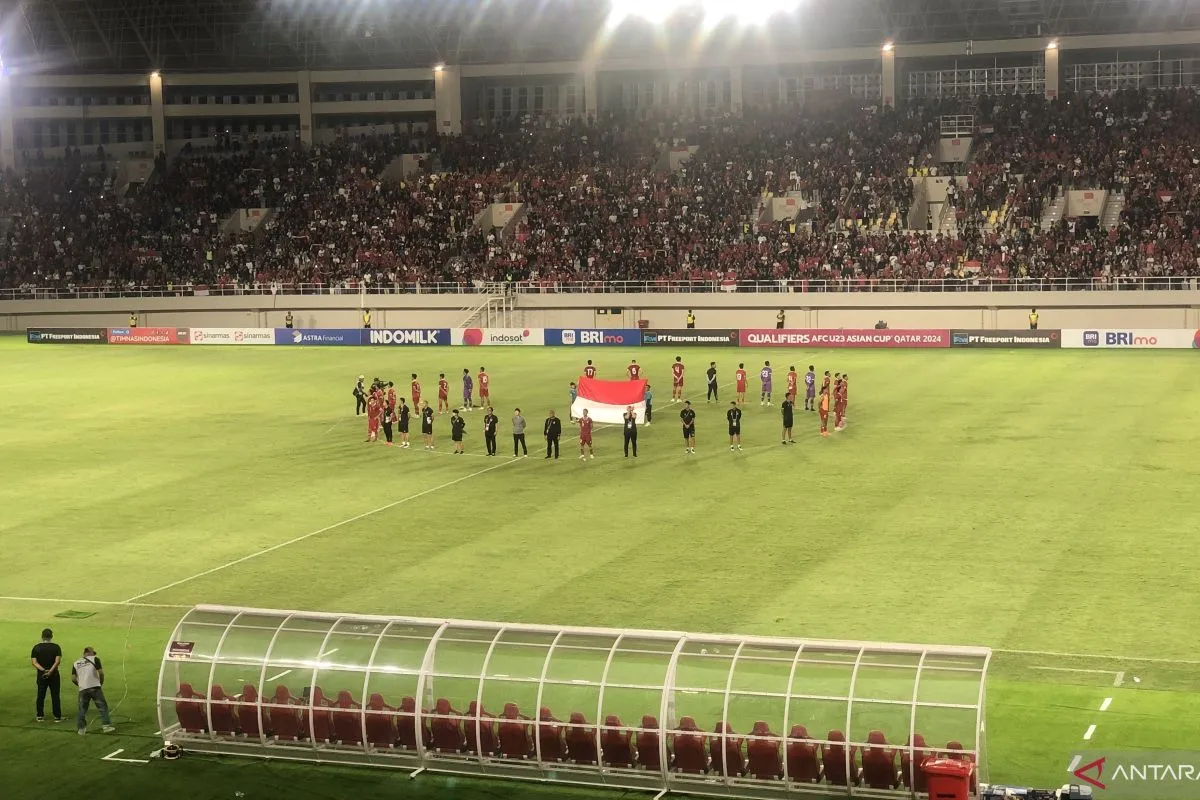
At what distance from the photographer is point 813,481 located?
34.0 metres

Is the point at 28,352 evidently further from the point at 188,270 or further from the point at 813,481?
the point at 813,481

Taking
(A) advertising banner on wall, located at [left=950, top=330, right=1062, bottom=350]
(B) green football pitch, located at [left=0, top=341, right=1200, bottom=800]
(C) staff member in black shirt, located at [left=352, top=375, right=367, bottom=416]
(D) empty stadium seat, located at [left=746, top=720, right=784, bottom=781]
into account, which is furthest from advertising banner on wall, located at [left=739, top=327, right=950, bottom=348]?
(D) empty stadium seat, located at [left=746, top=720, right=784, bottom=781]

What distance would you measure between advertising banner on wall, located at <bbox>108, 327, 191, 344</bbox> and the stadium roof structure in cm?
2359

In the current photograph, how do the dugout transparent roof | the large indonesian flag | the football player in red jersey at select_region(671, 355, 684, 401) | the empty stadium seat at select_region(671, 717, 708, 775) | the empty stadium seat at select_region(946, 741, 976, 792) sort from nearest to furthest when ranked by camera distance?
the empty stadium seat at select_region(946, 741, 976, 792) → the dugout transparent roof → the empty stadium seat at select_region(671, 717, 708, 775) → the large indonesian flag → the football player in red jersey at select_region(671, 355, 684, 401)

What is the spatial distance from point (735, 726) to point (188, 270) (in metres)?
78.2

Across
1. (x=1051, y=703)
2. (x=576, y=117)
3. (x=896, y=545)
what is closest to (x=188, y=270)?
(x=576, y=117)

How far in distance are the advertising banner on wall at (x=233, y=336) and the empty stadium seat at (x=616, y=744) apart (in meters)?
65.1

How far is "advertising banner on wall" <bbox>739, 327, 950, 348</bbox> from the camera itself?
223 ft

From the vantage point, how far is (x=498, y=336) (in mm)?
75000

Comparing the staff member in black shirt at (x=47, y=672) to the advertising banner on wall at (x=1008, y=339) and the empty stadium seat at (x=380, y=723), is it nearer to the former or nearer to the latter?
the empty stadium seat at (x=380, y=723)

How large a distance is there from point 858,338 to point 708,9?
30.2 metres

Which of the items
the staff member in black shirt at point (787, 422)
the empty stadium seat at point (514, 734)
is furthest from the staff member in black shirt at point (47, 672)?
the staff member in black shirt at point (787, 422)

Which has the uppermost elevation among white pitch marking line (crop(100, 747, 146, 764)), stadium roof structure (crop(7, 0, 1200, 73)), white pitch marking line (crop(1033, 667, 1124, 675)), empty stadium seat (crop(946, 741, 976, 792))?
stadium roof structure (crop(7, 0, 1200, 73))

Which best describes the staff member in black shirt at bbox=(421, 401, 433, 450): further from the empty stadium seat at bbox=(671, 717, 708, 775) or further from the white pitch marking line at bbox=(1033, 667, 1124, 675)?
the empty stadium seat at bbox=(671, 717, 708, 775)
